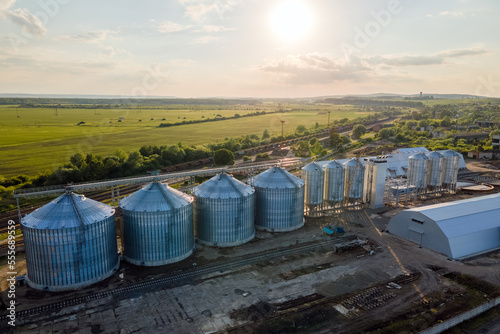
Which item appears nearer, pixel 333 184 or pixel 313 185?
pixel 313 185

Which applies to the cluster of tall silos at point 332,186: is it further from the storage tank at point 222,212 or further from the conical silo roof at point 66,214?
the conical silo roof at point 66,214

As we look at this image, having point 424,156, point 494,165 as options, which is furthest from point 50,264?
point 494,165

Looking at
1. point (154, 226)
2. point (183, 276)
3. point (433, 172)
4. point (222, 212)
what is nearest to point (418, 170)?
point (433, 172)

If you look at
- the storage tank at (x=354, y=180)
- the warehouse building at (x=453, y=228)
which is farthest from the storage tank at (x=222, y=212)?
the warehouse building at (x=453, y=228)

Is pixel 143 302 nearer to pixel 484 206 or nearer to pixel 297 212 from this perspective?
pixel 297 212

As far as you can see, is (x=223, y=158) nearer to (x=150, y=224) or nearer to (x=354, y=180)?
(x=354, y=180)
